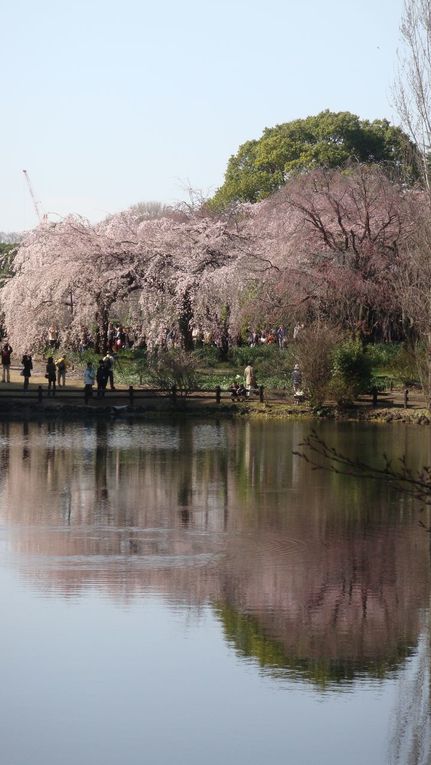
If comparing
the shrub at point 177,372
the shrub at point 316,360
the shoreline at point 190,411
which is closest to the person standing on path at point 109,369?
the shrub at point 177,372

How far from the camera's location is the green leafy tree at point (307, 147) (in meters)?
94.5

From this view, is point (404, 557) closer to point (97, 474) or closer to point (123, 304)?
point (97, 474)

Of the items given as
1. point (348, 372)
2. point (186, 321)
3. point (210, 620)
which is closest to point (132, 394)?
point (348, 372)

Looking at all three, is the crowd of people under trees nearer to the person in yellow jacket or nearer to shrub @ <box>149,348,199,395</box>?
the person in yellow jacket

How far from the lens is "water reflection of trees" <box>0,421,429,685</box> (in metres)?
16.6

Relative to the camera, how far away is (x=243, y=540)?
72.4 feet

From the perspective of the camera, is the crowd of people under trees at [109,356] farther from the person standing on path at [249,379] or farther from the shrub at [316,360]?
the shrub at [316,360]

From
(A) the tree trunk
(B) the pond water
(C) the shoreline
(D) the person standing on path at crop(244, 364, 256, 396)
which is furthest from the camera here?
(A) the tree trunk

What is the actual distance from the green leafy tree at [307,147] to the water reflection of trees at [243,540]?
2433 inches

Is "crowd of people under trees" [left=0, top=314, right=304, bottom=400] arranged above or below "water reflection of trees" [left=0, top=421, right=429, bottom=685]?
above

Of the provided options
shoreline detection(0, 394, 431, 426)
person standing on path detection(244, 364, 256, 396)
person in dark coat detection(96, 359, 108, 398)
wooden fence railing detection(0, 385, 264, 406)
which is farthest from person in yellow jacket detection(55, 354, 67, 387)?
person standing on path detection(244, 364, 256, 396)

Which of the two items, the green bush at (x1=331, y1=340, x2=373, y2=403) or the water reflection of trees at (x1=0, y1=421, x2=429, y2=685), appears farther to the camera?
the green bush at (x1=331, y1=340, x2=373, y2=403)

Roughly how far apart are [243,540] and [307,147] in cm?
7557

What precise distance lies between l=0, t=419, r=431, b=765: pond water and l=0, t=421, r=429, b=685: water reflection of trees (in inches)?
1.9
